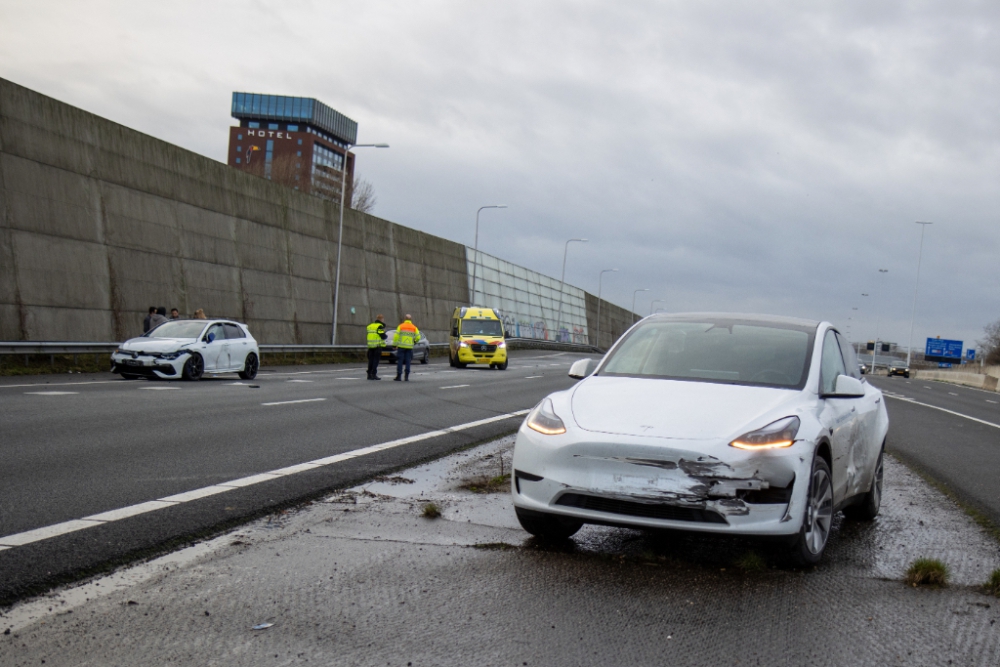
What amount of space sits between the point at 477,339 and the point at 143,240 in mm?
13062

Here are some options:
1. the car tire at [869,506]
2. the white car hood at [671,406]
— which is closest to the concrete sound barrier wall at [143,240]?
the white car hood at [671,406]

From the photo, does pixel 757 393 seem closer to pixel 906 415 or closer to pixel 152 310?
pixel 906 415

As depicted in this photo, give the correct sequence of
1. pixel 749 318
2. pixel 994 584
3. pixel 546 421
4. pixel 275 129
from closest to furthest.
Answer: pixel 994 584 < pixel 546 421 < pixel 749 318 < pixel 275 129

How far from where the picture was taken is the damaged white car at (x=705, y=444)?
5.05 metres

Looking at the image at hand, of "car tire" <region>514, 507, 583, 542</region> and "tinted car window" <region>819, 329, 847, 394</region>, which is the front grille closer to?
"car tire" <region>514, 507, 583, 542</region>

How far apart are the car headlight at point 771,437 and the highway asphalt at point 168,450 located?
3.09 m

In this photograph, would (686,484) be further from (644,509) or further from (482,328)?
(482,328)

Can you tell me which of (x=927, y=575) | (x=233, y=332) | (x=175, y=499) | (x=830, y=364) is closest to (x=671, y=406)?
(x=927, y=575)

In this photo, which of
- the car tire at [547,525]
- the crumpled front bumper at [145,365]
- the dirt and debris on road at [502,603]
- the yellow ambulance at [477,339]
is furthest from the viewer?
the yellow ambulance at [477,339]

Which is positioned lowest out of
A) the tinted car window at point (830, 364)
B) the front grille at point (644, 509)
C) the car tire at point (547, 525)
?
the car tire at point (547, 525)

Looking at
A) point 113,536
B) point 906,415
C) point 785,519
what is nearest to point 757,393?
point 785,519

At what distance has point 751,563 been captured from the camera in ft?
17.6

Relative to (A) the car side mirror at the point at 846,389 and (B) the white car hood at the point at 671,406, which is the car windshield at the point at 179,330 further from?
(A) the car side mirror at the point at 846,389

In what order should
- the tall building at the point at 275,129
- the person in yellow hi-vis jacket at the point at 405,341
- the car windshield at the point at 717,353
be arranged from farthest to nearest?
the tall building at the point at 275,129 → the person in yellow hi-vis jacket at the point at 405,341 → the car windshield at the point at 717,353
